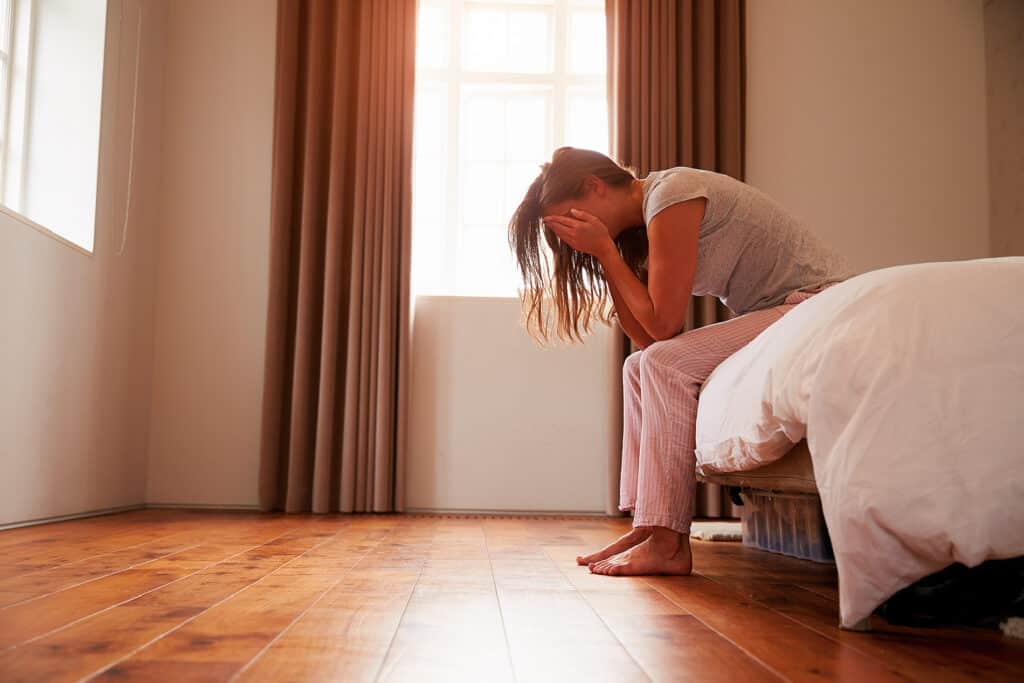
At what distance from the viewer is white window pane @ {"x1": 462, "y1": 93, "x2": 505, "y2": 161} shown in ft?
12.7

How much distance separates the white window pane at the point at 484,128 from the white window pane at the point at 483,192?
0.15 feet

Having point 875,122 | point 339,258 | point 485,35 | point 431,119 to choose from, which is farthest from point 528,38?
point 875,122

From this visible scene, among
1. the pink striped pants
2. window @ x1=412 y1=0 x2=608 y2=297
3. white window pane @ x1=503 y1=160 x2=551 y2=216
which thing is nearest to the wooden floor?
the pink striped pants

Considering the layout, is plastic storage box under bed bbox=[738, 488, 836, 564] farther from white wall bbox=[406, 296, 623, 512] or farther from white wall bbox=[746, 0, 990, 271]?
white wall bbox=[746, 0, 990, 271]

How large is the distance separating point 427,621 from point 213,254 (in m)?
2.77

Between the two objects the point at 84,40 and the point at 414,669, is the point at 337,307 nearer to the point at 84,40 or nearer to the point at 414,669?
the point at 84,40

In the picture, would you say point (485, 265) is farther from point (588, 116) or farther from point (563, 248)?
point (563, 248)

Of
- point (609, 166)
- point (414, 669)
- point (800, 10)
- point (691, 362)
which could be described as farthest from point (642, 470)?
point (800, 10)

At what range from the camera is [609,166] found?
6.50 feet

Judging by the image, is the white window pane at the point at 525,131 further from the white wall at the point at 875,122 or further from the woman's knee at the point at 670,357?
the woman's knee at the point at 670,357

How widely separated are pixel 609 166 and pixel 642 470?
693 millimetres

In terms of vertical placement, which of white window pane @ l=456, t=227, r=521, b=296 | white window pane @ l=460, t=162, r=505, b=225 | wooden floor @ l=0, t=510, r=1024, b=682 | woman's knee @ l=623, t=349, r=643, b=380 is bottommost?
wooden floor @ l=0, t=510, r=1024, b=682

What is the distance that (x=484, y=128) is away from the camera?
12.7 ft

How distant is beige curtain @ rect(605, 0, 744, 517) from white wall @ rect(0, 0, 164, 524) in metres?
1.85
